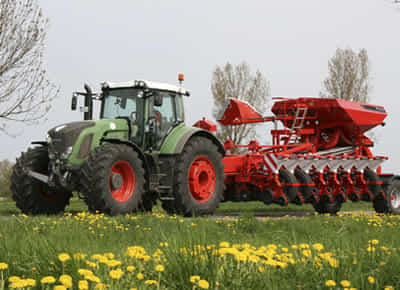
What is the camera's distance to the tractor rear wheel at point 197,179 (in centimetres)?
948

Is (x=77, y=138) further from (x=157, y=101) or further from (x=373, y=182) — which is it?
(x=373, y=182)

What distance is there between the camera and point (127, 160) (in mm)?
8727

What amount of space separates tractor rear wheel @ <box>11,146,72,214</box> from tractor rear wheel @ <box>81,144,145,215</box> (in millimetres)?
1425

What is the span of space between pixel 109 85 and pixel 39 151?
198cm

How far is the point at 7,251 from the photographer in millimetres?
3650

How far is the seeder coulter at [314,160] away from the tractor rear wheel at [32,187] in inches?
162

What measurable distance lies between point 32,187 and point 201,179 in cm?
346

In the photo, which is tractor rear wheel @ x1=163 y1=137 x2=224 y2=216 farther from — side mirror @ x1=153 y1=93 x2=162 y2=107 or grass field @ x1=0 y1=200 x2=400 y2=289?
grass field @ x1=0 y1=200 x2=400 y2=289

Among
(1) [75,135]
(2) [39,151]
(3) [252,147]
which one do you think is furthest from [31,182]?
(3) [252,147]

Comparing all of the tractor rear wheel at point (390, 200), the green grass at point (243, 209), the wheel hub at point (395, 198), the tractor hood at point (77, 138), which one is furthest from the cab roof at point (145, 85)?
the wheel hub at point (395, 198)

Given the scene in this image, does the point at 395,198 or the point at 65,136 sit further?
the point at 395,198

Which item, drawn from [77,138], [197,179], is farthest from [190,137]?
[77,138]

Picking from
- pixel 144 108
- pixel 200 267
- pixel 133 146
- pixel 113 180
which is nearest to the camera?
pixel 200 267

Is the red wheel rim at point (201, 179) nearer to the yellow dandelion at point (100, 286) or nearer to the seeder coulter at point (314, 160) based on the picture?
the seeder coulter at point (314, 160)
